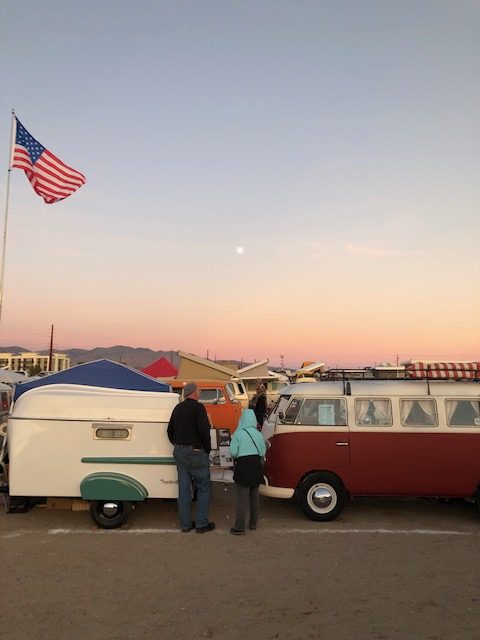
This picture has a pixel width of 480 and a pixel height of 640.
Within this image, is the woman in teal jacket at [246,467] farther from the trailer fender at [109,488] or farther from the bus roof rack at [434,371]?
the bus roof rack at [434,371]

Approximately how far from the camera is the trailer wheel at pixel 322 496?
7586 millimetres

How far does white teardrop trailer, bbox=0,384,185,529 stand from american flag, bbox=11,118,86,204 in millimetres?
6847

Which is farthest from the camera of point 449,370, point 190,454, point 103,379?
point 103,379

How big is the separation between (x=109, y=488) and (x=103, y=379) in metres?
2.92

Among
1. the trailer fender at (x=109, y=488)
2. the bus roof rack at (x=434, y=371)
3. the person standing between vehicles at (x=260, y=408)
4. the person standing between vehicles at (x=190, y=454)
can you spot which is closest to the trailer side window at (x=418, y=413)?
the bus roof rack at (x=434, y=371)

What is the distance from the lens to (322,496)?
7602 millimetres

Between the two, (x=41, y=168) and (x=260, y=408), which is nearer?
(x=41, y=168)

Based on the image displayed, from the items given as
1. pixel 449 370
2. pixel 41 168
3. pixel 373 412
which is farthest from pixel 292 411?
pixel 41 168

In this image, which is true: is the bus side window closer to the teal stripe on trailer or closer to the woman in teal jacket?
the woman in teal jacket

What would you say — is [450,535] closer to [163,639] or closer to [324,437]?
[324,437]

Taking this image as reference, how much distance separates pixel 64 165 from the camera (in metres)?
12.8

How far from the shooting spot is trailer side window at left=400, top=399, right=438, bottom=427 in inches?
304

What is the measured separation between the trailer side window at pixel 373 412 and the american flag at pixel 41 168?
8714mm

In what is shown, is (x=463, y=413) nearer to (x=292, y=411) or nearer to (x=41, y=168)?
(x=292, y=411)
